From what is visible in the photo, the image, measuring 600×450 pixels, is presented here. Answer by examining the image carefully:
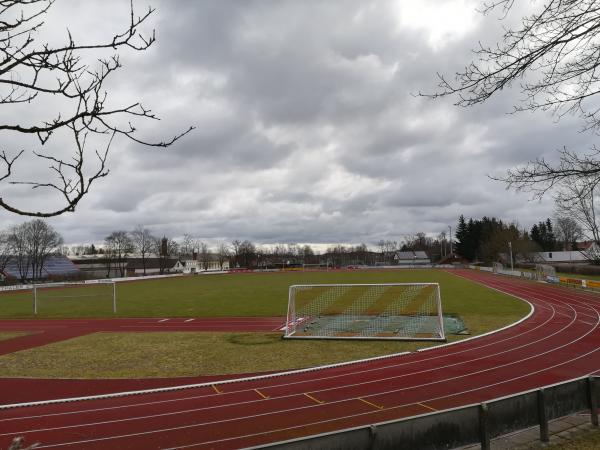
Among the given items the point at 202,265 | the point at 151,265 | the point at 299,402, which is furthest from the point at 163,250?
the point at 299,402

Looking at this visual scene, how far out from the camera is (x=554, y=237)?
13462cm

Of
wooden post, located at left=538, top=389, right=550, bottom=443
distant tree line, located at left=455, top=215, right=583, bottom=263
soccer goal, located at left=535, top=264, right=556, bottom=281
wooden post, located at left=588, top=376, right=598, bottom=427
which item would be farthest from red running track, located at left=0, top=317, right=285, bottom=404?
distant tree line, located at left=455, top=215, right=583, bottom=263

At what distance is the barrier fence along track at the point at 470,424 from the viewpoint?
6.05m

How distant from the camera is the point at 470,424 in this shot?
705cm

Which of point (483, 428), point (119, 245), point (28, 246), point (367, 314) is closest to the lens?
point (483, 428)

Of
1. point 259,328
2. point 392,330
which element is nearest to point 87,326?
point 259,328

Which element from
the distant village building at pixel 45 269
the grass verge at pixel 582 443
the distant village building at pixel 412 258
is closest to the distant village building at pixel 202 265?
the distant village building at pixel 45 269

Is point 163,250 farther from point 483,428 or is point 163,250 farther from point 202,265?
point 483,428

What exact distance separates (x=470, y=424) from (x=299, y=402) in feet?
17.4

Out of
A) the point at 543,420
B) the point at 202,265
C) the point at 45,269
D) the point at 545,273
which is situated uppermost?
the point at 45,269

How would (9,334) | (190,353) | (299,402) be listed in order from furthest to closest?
(9,334), (190,353), (299,402)

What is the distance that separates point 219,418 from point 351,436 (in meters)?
5.25

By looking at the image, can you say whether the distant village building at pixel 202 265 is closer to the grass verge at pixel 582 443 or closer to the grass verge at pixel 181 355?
the grass verge at pixel 181 355

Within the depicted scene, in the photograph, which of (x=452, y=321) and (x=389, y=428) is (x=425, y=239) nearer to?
(x=452, y=321)
